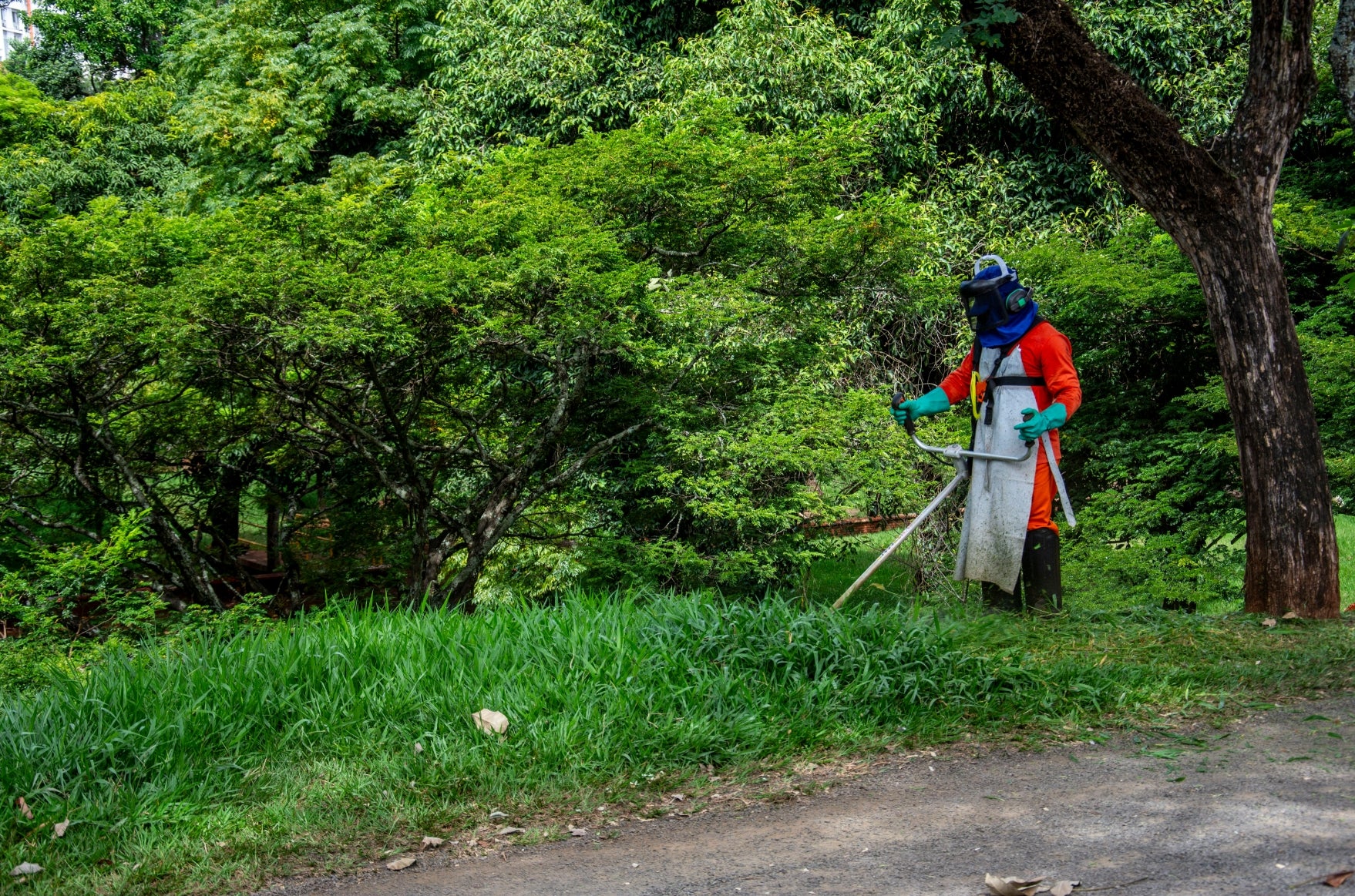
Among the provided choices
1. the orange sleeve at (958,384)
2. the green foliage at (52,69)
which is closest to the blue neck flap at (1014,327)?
the orange sleeve at (958,384)

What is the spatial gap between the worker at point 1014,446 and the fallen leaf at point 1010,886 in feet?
9.75

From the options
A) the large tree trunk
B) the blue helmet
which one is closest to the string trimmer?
the blue helmet

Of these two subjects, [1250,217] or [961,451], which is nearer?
[961,451]

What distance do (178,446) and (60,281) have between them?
1.74 metres

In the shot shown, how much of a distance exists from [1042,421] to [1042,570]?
855 millimetres

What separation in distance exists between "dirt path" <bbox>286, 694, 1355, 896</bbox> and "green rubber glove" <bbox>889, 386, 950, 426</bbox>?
93.8 inches

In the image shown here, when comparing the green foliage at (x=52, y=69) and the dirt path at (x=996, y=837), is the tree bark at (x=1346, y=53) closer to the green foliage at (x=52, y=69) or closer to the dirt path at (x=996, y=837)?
the dirt path at (x=996, y=837)

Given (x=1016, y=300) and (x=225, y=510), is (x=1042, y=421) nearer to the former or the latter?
(x=1016, y=300)

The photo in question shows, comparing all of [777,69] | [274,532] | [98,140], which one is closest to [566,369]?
[274,532]

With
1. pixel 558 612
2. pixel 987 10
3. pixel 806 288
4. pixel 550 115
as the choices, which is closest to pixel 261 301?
pixel 558 612

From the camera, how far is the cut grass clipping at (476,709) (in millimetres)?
3727

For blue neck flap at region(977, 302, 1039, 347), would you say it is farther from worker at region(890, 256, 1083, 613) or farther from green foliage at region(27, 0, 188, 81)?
green foliage at region(27, 0, 188, 81)

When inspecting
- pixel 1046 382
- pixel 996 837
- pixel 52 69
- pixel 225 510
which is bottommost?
pixel 996 837

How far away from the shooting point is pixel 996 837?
3.57 meters
